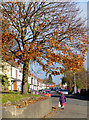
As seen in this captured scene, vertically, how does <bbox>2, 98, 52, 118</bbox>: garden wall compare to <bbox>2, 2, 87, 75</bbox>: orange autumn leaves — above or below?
below

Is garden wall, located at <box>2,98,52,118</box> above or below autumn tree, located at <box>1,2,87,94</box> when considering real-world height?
below

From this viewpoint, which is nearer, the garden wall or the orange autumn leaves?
the garden wall

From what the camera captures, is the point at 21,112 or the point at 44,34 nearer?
the point at 21,112

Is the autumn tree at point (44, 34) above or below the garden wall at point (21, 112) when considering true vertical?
above

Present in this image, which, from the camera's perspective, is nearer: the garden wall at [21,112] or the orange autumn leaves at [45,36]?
the garden wall at [21,112]

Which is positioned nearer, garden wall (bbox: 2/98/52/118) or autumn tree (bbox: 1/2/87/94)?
garden wall (bbox: 2/98/52/118)

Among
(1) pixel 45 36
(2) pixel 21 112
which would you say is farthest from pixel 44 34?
(2) pixel 21 112

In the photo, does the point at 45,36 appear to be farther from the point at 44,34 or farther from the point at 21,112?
the point at 21,112

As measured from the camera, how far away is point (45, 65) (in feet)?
44.7

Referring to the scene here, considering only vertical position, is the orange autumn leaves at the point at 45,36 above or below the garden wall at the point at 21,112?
above

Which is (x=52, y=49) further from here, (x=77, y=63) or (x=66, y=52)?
(x=77, y=63)

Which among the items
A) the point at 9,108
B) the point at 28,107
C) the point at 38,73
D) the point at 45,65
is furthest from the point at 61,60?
the point at 9,108

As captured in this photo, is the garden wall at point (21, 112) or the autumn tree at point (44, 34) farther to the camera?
the autumn tree at point (44, 34)

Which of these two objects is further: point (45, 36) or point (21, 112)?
point (45, 36)
